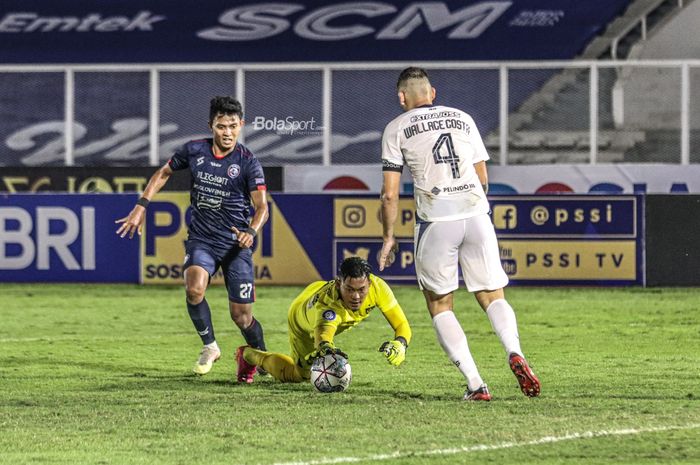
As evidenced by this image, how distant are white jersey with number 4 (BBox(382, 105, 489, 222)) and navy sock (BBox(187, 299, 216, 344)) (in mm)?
2416

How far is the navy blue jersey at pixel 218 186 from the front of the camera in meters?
10.3

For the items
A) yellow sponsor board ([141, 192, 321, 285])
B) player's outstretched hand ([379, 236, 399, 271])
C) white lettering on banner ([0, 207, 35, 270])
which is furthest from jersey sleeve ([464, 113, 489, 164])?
white lettering on banner ([0, 207, 35, 270])

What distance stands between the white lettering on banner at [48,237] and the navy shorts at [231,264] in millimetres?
8094

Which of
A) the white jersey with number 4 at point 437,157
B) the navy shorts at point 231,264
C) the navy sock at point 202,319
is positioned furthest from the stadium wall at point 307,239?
the white jersey with number 4 at point 437,157

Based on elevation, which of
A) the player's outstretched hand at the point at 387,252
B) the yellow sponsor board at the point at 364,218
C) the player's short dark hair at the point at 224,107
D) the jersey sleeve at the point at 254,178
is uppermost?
the player's short dark hair at the point at 224,107

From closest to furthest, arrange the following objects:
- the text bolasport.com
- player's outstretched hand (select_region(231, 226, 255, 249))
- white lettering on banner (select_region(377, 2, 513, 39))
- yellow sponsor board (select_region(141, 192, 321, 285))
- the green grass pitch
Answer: the green grass pitch, player's outstretched hand (select_region(231, 226, 255, 249)), yellow sponsor board (select_region(141, 192, 321, 285)), the text bolasport.com, white lettering on banner (select_region(377, 2, 513, 39))

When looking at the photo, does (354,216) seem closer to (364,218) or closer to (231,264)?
(364,218)

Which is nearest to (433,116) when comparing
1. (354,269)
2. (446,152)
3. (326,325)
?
(446,152)

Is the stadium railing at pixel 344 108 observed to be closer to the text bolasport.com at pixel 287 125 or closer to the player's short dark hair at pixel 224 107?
the text bolasport.com at pixel 287 125

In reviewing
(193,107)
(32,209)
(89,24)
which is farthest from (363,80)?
(89,24)

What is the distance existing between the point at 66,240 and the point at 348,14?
30.3 feet

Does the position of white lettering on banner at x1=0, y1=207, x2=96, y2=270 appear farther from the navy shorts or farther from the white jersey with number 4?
the white jersey with number 4

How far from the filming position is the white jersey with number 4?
868 cm

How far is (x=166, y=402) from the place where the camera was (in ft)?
29.2
